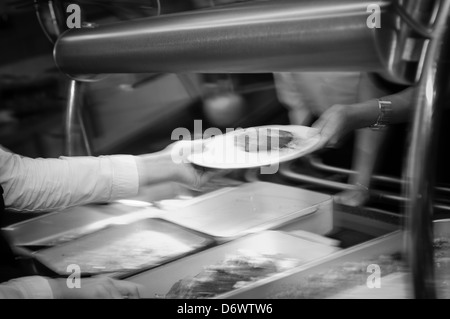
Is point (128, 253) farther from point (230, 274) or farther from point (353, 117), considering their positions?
point (353, 117)

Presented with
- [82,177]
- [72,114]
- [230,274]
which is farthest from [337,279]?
[72,114]

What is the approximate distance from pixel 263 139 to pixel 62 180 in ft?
1.70

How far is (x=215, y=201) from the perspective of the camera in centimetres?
151

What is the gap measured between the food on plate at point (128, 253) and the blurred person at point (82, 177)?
0.16 metres

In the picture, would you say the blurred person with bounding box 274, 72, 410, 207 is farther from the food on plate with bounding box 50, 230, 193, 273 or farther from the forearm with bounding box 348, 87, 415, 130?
the food on plate with bounding box 50, 230, 193, 273

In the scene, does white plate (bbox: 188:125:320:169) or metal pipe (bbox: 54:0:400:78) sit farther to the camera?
white plate (bbox: 188:125:320:169)

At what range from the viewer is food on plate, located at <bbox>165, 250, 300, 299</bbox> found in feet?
3.46

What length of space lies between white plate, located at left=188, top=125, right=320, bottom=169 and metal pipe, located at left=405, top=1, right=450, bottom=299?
0.46 meters

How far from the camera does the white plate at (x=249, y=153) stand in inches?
50.1

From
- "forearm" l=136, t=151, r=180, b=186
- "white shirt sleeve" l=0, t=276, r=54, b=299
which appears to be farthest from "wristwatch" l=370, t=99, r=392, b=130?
"white shirt sleeve" l=0, t=276, r=54, b=299

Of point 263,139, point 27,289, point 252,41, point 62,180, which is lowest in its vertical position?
point 27,289

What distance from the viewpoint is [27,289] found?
107cm
